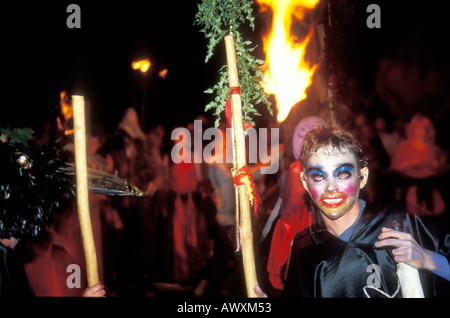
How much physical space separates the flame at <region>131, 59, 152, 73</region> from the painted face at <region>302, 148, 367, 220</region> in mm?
6707

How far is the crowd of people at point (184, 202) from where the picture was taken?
5.29 m

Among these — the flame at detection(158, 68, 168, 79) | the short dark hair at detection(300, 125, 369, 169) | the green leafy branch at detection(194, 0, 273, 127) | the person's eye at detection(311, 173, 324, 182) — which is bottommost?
the person's eye at detection(311, 173, 324, 182)

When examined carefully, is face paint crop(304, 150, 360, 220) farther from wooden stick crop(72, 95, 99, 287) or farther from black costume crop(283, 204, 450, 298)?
wooden stick crop(72, 95, 99, 287)

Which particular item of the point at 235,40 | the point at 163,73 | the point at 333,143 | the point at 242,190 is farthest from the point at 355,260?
the point at 163,73

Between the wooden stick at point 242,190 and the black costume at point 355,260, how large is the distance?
584 mm

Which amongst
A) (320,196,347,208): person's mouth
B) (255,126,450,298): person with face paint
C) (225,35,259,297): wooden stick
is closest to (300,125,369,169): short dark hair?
(255,126,450,298): person with face paint

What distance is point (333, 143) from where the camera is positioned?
114 inches

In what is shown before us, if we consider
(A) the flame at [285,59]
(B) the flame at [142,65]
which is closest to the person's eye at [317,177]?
(A) the flame at [285,59]

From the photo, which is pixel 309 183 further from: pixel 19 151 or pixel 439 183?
pixel 439 183

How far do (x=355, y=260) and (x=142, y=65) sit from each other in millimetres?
7294

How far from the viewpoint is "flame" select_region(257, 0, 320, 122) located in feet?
15.6

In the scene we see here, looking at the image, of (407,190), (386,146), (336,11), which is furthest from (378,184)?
(336,11)

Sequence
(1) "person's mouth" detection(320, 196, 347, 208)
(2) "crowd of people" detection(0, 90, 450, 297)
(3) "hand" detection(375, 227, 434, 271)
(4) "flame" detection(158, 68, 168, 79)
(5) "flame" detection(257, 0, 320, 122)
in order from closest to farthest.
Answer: (3) "hand" detection(375, 227, 434, 271) → (1) "person's mouth" detection(320, 196, 347, 208) → (5) "flame" detection(257, 0, 320, 122) → (2) "crowd of people" detection(0, 90, 450, 297) → (4) "flame" detection(158, 68, 168, 79)

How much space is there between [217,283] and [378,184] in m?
3.13
